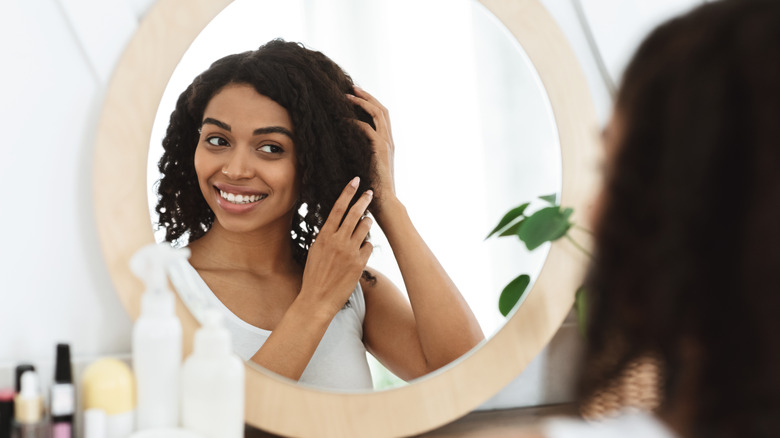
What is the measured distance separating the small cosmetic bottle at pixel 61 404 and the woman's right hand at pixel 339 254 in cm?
24

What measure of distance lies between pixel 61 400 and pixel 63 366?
32 millimetres

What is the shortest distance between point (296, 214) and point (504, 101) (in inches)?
10.9

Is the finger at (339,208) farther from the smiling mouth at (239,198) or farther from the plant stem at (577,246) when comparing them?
the plant stem at (577,246)

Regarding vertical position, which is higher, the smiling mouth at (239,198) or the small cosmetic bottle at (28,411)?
the smiling mouth at (239,198)

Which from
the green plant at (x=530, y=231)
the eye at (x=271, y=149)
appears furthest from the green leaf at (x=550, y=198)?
the eye at (x=271, y=149)

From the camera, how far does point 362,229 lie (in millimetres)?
750

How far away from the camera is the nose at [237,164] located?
0.71 meters

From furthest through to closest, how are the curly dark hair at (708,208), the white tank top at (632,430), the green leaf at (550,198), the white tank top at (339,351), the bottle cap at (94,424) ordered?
the green leaf at (550,198) < the white tank top at (339,351) < the bottle cap at (94,424) < the white tank top at (632,430) < the curly dark hair at (708,208)

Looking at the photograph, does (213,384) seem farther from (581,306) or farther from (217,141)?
(581,306)

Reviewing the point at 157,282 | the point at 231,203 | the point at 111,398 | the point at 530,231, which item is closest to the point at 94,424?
the point at 111,398

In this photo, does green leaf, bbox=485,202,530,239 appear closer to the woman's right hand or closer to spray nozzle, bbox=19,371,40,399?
the woman's right hand

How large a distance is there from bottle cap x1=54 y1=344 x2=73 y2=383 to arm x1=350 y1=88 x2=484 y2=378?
0.29 m

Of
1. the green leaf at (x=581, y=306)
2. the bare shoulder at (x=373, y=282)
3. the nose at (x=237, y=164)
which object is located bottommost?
the green leaf at (x=581, y=306)

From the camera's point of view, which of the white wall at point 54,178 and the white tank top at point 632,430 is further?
the white wall at point 54,178
